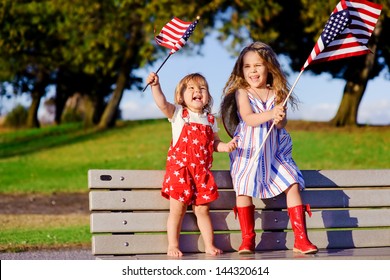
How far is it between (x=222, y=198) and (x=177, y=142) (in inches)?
23.5

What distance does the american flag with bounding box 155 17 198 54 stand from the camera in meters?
6.27

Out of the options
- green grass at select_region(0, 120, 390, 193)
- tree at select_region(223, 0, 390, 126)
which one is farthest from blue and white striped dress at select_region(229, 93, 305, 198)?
tree at select_region(223, 0, 390, 126)

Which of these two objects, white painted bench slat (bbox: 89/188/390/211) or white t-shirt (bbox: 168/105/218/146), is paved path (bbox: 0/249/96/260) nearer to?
white painted bench slat (bbox: 89/188/390/211)

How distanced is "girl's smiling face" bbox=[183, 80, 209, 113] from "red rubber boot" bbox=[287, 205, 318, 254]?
0.97m

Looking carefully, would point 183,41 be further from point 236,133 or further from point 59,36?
point 59,36

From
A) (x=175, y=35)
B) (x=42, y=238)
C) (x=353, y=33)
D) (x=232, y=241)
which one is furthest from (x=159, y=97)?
(x=42, y=238)

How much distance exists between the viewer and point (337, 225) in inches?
264

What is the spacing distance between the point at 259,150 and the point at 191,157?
1.53 ft

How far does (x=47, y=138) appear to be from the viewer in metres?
30.8

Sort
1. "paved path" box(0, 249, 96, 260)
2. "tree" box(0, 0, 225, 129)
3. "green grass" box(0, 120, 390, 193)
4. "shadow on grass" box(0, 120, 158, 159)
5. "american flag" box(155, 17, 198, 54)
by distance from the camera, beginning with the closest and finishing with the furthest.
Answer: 1. "american flag" box(155, 17, 198, 54)
2. "paved path" box(0, 249, 96, 260)
3. "green grass" box(0, 120, 390, 193)
4. "tree" box(0, 0, 225, 129)
5. "shadow on grass" box(0, 120, 158, 159)

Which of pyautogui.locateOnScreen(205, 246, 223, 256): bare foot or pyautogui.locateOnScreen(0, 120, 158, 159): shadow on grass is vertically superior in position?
pyautogui.locateOnScreen(0, 120, 158, 159): shadow on grass

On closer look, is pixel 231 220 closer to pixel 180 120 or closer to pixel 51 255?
pixel 180 120

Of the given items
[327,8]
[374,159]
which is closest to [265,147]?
[374,159]
